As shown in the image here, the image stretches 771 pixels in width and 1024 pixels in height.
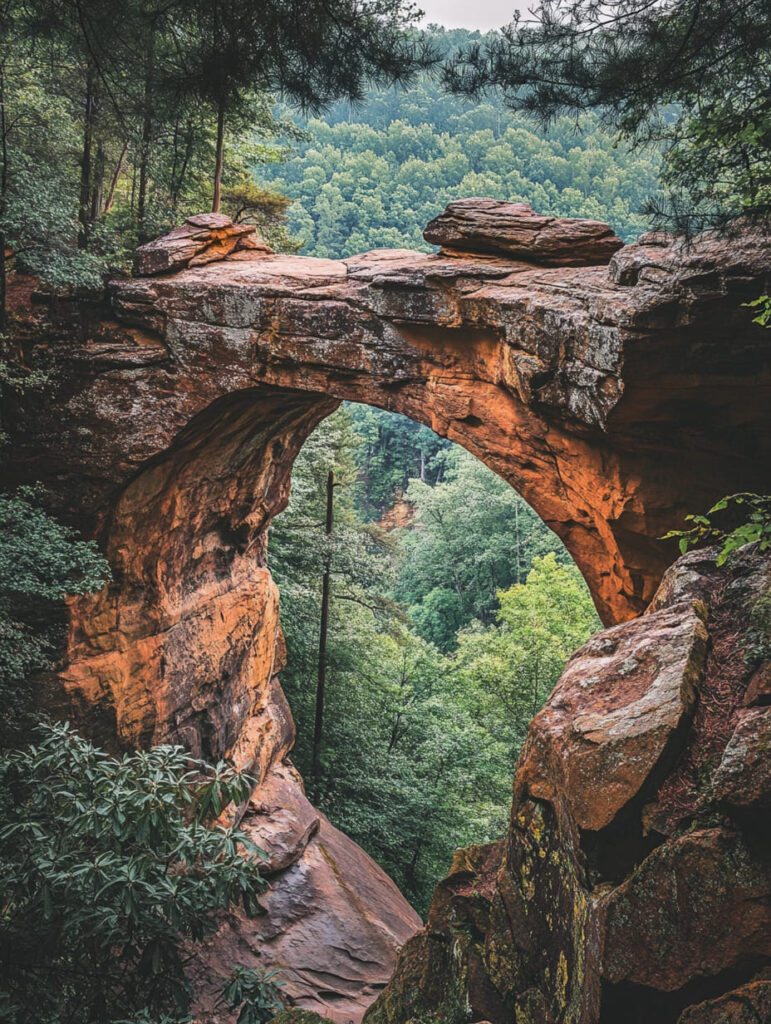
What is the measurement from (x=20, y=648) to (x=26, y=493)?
1911 millimetres

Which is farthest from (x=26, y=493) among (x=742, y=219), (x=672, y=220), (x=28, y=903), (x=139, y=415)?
(x=742, y=219)

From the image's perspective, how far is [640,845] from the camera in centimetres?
359

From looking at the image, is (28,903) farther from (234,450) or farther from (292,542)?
(292,542)

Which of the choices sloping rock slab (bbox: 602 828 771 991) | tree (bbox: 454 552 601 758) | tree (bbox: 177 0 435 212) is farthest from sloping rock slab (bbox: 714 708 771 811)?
tree (bbox: 454 552 601 758)

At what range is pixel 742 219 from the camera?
230 inches

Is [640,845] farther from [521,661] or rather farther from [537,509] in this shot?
[521,661]

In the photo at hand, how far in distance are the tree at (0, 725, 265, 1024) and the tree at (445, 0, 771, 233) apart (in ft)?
20.3

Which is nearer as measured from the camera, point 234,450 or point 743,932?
point 743,932

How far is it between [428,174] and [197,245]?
57.4 m

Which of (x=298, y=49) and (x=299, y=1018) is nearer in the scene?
(x=298, y=49)

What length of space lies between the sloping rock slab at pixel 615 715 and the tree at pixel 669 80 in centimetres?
334

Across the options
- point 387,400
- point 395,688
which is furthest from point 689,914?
point 395,688

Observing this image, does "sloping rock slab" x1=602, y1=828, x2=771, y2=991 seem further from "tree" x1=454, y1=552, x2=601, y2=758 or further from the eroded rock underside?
"tree" x1=454, y1=552, x2=601, y2=758

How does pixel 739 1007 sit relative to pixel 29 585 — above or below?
below
